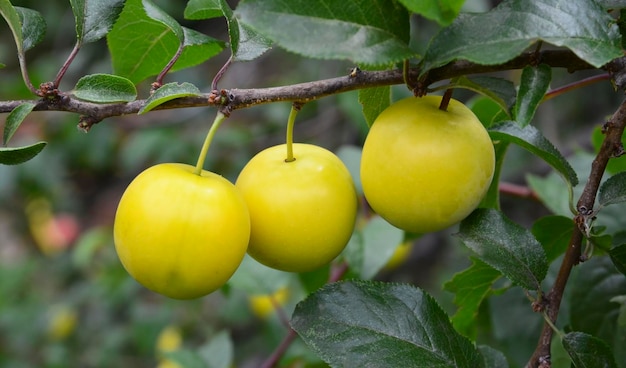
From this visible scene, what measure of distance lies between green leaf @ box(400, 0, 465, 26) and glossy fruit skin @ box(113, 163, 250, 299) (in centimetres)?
21

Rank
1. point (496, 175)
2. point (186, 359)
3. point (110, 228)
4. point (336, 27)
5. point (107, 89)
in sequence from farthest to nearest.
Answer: point (110, 228) → point (186, 359) → point (496, 175) → point (107, 89) → point (336, 27)

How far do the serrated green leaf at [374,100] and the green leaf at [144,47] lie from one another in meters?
0.17

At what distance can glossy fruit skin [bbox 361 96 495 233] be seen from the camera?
52 centimetres

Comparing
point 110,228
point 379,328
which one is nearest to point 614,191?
point 379,328

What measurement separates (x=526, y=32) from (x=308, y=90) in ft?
0.59

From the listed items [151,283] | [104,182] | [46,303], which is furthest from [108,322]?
[151,283]

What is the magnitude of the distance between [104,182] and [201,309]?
157 cm

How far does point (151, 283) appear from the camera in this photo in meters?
0.54

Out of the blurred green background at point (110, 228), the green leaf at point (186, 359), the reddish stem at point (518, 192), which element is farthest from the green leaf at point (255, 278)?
the reddish stem at point (518, 192)

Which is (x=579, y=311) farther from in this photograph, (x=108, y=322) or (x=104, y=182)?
(x=104, y=182)

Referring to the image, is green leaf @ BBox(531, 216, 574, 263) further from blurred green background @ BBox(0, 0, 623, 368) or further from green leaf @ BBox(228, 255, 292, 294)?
blurred green background @ BBox(0, 0, 623, 368)

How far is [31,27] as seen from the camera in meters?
0.64

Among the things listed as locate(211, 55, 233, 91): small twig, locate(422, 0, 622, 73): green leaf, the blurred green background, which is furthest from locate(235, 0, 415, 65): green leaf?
the blurred green background

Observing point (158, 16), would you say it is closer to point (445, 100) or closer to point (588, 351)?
point (445, 100)
